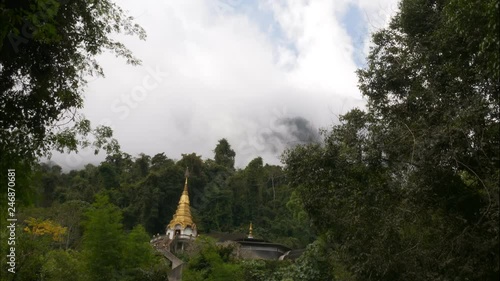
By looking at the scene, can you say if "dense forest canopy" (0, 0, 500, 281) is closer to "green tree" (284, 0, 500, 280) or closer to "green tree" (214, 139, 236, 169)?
"green tree" (284, 0, 500, 280)

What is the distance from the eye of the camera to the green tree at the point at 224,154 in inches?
2137

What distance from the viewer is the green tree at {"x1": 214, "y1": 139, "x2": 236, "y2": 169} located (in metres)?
54.3

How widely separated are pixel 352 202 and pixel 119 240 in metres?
7.62

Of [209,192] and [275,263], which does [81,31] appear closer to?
[275,263]

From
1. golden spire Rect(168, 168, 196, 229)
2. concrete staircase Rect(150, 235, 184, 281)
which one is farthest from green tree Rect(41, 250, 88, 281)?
golden spire Rect(168, 168, 196, 229)

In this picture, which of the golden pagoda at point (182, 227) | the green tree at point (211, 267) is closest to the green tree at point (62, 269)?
the green tree at point (211, 267)

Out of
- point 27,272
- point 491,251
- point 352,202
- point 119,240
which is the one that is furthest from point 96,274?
point 491,251

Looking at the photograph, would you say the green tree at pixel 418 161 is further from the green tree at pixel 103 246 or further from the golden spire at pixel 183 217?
the golden spire at pixel 183 217

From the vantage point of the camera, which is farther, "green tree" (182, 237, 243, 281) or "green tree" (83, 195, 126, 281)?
"green tree" (182, 237, 243, 281)

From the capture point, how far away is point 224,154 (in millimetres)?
55406

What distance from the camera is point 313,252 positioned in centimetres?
1628

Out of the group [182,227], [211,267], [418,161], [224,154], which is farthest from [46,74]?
[224,154]

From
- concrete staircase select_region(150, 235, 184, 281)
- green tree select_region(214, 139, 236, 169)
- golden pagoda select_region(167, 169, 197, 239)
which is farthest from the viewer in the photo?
green tree select_region(214, 139, 236, 169)

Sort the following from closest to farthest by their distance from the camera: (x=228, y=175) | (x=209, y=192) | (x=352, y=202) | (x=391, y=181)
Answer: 1. (x=391, y=181)
2. (x=352, y=202)
3. (x=209, y=192)
4. (x=228, y=175)
